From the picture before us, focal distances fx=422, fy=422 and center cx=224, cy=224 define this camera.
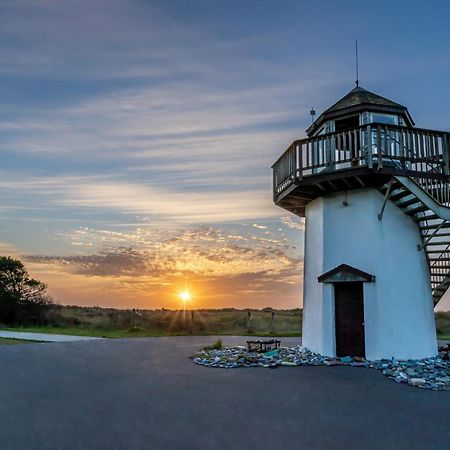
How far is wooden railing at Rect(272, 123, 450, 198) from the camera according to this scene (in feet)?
36.9

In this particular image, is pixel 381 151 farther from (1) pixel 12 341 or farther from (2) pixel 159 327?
(2) pixel 159 327

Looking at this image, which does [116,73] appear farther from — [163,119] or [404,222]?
[404,222]

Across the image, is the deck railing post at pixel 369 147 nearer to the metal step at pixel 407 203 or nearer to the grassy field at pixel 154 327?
the metal step at pixel 407 203

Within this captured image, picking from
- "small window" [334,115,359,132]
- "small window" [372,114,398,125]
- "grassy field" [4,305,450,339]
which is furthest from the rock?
"grassy field" [4,305,450,339]

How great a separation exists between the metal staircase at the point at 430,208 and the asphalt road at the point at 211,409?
186 inches

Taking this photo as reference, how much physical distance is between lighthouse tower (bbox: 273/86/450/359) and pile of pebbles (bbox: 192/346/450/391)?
1.20ft

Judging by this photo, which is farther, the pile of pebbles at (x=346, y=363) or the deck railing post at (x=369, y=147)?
the deck railing post at (x=369, y=147)

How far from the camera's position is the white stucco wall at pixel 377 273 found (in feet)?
38.4

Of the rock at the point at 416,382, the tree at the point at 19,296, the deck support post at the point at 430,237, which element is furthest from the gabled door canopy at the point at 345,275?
the tree at the point at 19,296

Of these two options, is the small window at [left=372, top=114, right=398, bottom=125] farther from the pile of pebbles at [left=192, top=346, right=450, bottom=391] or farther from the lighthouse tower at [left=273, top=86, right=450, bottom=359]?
the pile of pebbles at [left=192, top=346, right=450, bottom=391]

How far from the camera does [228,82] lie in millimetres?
12898

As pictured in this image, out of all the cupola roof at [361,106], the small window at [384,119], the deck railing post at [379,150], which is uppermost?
the cupola roof at [361,106]

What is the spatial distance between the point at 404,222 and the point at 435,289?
8.83ft

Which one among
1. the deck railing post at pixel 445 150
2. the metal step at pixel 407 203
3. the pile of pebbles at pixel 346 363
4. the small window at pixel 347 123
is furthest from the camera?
the small window at pixel 347 123
